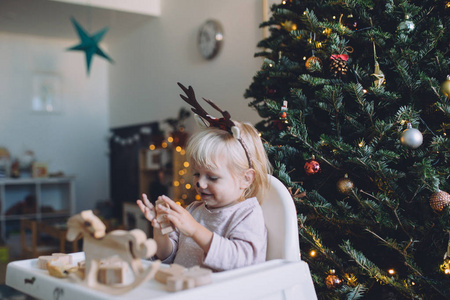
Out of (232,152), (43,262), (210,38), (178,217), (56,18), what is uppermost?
(56,18)

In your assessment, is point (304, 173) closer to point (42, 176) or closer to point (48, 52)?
point (42, 176)

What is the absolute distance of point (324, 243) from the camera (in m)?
1.64

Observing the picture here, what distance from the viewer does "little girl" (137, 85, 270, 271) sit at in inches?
42.4

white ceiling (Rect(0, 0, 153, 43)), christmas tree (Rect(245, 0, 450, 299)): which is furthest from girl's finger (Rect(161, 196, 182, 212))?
white ceiling (Rect(0, 0, 153, 43))

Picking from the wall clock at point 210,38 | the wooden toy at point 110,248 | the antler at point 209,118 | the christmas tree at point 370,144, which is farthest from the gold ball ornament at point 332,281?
the wall clock at point 210,38

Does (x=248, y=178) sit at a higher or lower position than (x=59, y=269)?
higher

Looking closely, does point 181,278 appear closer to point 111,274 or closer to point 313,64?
point 111,274

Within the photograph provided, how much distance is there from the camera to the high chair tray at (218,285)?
2.62ft

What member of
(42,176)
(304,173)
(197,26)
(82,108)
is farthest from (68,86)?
(304,173)

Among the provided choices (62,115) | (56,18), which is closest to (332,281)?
(56,18)

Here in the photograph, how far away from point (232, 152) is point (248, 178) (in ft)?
0.34

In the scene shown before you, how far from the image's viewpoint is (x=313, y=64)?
1.51 m

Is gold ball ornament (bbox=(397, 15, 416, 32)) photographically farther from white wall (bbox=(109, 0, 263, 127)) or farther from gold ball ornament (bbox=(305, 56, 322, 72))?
white wall (bbox=(109, 0, 263, 127))

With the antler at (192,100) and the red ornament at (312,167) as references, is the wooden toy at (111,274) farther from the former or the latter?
the red ornament at (312,167)
